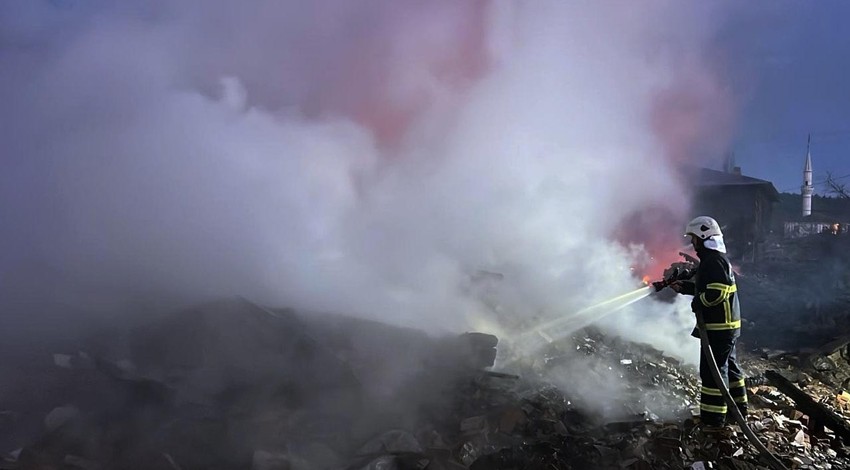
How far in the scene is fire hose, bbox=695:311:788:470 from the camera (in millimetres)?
4060

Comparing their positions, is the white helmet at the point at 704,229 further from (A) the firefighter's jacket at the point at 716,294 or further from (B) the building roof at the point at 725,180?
(B) the building roof at the point at 725,180

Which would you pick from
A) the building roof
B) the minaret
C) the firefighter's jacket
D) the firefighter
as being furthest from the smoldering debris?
the minaret

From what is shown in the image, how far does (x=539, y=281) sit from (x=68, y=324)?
21.6 feet

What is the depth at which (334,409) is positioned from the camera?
450 cm

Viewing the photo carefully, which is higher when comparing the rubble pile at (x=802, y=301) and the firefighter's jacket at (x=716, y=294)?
the rubble pile at (x=802, y=301)

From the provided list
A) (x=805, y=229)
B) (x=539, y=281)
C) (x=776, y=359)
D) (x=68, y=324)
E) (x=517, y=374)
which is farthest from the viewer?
(x=805, y=229)

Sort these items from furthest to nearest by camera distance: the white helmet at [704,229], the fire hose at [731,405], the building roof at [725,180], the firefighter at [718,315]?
the building roof at [725,180] < the white helmet at [704,229] < the firefighter at [718,315] < the fire hose at [731,405]

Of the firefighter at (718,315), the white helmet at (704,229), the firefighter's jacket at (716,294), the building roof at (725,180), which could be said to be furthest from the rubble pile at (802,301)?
the building roof at (725,180)

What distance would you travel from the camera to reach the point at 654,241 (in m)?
14.2

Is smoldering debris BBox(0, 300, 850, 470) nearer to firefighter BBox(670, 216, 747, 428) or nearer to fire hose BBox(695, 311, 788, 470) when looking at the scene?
fire hose BBox(695, 311, 788, 470)

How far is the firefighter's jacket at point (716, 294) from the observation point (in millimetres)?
4977

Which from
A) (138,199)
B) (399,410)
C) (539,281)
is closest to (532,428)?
(399,410)

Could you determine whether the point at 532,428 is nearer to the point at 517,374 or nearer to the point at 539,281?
the point at 517,374

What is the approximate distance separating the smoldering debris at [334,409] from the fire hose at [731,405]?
0.15m
